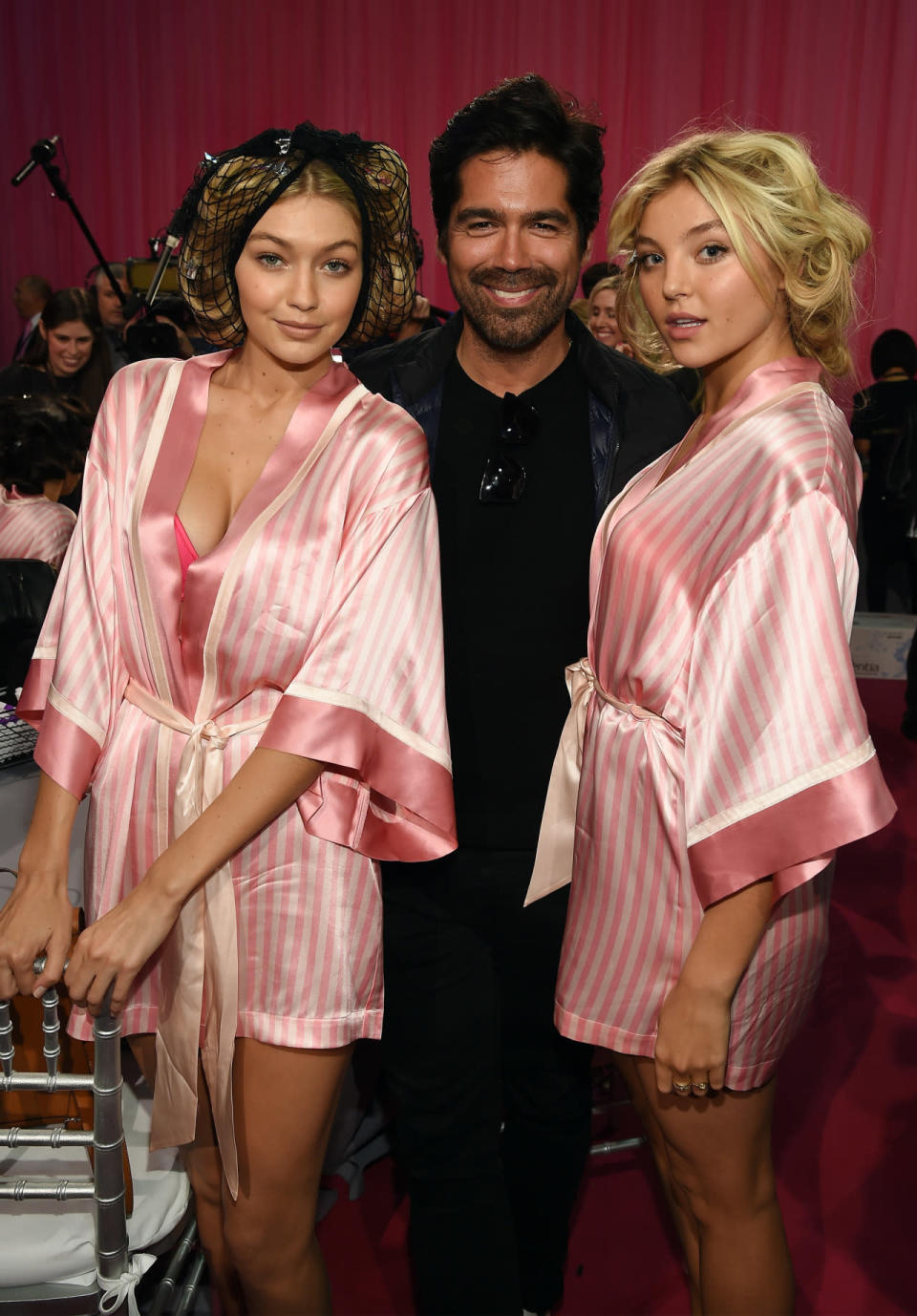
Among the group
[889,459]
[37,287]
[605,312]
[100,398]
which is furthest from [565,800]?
[37,287]

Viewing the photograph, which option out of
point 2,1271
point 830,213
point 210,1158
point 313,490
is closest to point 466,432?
point 313,490

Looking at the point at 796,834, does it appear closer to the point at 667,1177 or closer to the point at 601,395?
the point at 667,1177

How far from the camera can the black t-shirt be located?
161 cm

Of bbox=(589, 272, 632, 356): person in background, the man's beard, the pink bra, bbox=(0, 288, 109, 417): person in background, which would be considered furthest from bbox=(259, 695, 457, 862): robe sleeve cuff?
bbox=(0, 288, 109, 417): person in background

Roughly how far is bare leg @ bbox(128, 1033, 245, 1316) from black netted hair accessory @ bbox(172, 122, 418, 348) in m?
0.87

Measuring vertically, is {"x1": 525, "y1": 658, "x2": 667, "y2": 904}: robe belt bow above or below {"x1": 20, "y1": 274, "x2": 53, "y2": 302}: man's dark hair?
below

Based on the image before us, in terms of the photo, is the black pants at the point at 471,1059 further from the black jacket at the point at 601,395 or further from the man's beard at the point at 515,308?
the man's beard at the point at 515,308

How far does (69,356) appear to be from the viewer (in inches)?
150

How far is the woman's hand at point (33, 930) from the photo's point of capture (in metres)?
1.22

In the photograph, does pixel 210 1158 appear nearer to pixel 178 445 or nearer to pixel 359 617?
pixel 359 617

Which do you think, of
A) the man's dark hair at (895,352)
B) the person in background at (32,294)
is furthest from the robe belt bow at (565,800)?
the person in background at (32,294)

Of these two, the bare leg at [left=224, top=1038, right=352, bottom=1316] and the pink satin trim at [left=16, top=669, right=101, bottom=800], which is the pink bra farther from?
the bare leg at [left=224, top=1038, right=352, bottom=1316]

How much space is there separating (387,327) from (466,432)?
0.28 meters

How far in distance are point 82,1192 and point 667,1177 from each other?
27.9 inches
